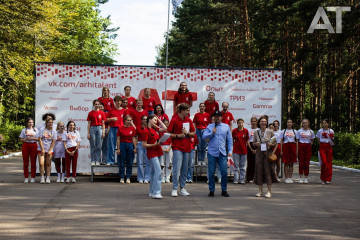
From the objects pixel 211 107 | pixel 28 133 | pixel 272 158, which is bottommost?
pixel 272 158

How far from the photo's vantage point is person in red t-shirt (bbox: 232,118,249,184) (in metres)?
17.8

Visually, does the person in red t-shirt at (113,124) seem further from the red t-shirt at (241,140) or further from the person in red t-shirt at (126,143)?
the red t-shirt at (241,140)

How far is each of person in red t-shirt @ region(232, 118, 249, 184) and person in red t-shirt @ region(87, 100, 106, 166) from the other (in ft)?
13.1

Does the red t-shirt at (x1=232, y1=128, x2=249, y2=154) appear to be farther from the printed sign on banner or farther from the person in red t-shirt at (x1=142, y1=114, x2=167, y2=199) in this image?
the person in red t-shirt at (x1=142, y1=114, x2=167, y2=199)

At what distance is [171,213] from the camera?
10.6 m

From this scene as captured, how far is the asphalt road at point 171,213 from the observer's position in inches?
338

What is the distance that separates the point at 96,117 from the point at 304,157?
21.0ft

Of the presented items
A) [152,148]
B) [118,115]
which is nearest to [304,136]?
[118,115]

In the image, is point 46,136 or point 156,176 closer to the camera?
point 156,176

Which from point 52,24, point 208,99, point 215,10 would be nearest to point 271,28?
point 215,10

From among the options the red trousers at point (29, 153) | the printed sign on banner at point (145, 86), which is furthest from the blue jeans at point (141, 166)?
the red trousers at point (29, 153)

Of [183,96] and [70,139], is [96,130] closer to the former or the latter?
[70,139]

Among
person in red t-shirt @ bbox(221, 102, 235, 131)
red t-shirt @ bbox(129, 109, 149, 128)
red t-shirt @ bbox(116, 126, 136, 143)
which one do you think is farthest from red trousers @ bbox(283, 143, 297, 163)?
red t-shirt @ bbox(116, 126, 136, 143)

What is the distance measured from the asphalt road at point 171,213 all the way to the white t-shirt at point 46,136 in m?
1.70
